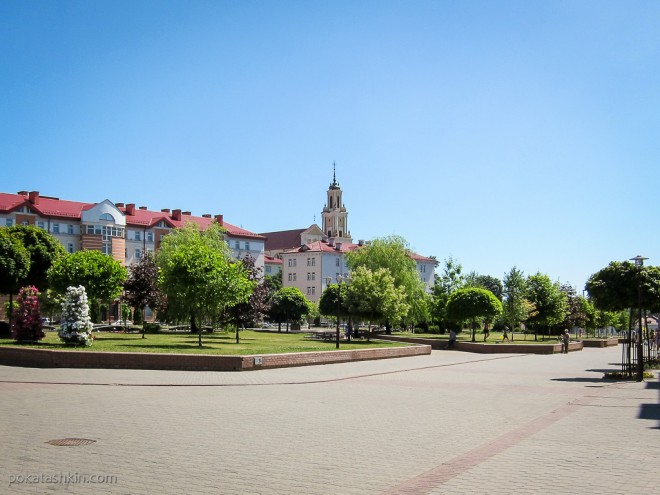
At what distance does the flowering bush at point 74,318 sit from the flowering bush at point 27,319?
122 inches

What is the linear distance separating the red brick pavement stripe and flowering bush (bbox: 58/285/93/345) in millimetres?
18296

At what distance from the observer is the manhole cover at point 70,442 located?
9.75m

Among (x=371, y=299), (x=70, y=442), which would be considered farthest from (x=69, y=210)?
(x=70, y=442)

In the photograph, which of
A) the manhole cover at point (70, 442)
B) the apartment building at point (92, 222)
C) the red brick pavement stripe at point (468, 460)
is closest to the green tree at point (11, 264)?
the manhole cover at point (70, 442)

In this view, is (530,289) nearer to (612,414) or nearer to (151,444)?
(612,414)

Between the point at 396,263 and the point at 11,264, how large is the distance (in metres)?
35.7

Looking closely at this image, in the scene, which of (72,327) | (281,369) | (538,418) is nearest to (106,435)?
(538,418)

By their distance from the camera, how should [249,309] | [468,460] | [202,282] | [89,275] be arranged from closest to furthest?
1. [468,460]
2. [202,282]
3. [89,275]
4. [249,309]

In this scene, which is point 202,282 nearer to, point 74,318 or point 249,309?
point 74,318

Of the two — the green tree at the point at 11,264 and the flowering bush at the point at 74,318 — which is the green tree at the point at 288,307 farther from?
the flowering bush at the point at 74,318

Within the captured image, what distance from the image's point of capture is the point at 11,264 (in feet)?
116

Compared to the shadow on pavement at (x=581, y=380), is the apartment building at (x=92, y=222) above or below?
above
